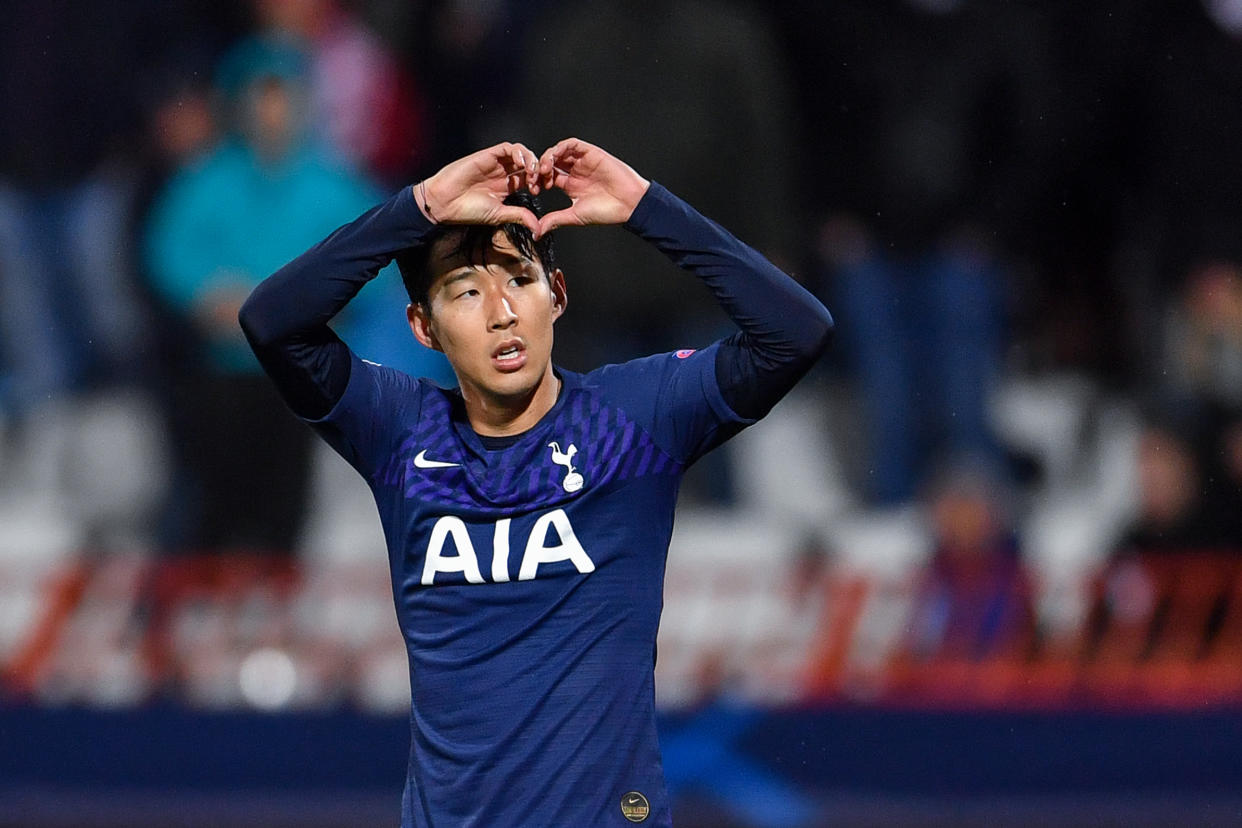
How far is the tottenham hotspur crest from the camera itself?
340 centimetres

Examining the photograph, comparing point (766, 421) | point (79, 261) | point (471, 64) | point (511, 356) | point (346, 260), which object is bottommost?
point (766, 421)

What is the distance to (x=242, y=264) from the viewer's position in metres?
7.18

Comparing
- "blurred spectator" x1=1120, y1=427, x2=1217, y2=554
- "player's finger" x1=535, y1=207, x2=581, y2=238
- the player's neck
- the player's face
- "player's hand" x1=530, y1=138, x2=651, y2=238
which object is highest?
"player's hand" x1=530, y1=138, x2=651, y2=238

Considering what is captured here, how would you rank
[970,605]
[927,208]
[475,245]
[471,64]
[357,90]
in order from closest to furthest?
[475,245] → [970,605] → [927,208] → [471,64] → [357,90]

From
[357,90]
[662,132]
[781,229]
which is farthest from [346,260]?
[357,90]

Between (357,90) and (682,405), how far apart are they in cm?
467

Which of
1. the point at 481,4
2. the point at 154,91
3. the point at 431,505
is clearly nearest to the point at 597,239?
the point at 481,4

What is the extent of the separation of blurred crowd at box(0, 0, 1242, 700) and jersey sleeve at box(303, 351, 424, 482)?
11.5ft

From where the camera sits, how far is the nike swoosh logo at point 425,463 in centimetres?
346

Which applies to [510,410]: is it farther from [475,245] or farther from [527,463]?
[475,245]

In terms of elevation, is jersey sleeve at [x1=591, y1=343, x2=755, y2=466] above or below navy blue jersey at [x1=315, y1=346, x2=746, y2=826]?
above

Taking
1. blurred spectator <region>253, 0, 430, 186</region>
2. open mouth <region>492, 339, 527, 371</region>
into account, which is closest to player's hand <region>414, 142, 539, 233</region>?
open mouth <region>492, 339, 527, 371</region>

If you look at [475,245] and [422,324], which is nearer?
[475,245]

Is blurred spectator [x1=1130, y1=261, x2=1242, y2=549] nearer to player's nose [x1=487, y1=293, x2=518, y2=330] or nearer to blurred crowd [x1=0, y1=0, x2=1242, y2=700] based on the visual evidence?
blurred crowd [x1=0, y1=0, x2=1242, y2=700]
